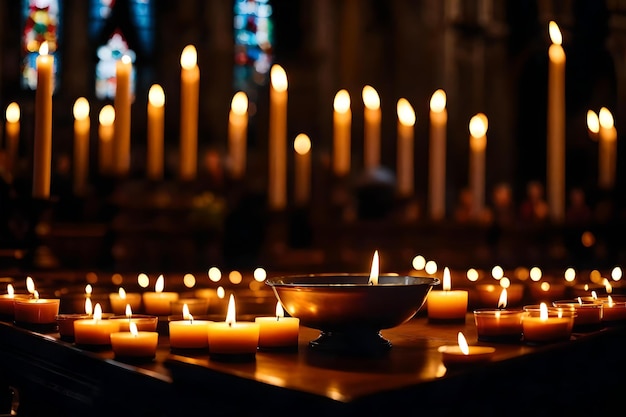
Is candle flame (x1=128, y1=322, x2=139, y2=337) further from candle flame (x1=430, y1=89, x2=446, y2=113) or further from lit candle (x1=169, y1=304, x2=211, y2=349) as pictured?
candle flame (x1=430, y1=89, x2=446, y2=113)

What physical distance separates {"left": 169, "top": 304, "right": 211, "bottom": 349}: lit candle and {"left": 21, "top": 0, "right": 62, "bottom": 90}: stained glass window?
12626 millimetres

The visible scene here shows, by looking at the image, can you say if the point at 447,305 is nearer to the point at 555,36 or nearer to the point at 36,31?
the point at 555,36

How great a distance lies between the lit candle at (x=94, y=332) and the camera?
4.59 feet

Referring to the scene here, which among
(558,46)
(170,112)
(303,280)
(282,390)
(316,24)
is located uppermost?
(316,24)

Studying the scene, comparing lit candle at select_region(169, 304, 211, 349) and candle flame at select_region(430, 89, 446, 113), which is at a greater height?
candle flame at select_region(430, 89, 446, 113)

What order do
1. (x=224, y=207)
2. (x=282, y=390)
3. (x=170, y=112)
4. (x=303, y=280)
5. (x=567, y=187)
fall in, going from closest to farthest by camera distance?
(x=282, y=390)
(x=303, y=280)
(x=224, y=207)
(x=170, y=112)
(x=567, y=187)

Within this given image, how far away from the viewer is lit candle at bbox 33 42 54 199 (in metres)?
2.26

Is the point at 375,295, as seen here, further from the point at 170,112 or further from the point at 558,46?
the point at 170,112

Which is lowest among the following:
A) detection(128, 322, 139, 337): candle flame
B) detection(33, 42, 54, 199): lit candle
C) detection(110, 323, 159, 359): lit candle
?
detection(110, 323, 159, 359): lit candle

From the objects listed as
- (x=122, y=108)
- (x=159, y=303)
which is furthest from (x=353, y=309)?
(x=122, y=108)

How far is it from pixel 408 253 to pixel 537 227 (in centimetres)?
132

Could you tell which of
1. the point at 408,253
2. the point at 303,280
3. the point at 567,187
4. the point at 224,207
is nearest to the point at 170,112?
the point at 567,187

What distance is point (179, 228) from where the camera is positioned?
4.68 m

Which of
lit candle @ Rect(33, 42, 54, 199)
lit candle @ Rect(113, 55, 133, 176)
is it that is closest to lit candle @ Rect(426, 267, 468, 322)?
lit candle @ Rect(33, 42, 54, 199)
